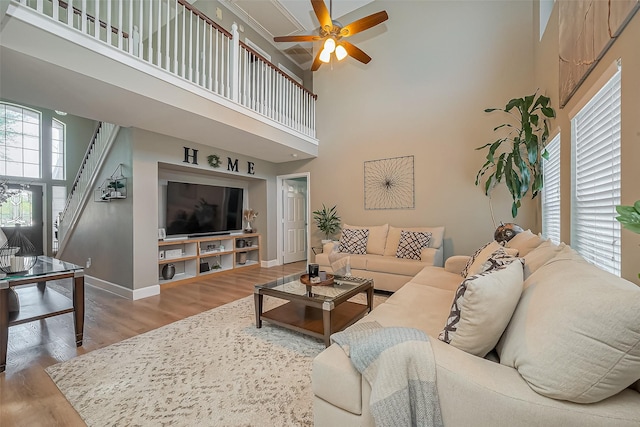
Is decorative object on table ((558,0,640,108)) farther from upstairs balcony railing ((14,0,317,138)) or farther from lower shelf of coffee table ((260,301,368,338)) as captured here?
upstairs balcony railing ((14,0,317,138))

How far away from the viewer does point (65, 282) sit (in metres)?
4.38

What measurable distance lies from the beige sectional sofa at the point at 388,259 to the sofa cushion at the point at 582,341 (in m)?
2.28

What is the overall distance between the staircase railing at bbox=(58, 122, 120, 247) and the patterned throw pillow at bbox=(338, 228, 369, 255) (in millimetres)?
3758

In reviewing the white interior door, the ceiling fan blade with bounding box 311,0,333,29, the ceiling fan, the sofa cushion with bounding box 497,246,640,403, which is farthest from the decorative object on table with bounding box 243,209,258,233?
the sofa cushion with bounding box 497,246,640,403

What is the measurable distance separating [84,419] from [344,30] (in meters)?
3.90

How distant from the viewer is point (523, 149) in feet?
11.7

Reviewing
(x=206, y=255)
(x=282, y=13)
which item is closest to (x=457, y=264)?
(x=206, y=255)

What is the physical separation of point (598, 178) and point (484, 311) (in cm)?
130

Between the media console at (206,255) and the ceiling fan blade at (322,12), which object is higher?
the ceiling fan blade at (322,12)

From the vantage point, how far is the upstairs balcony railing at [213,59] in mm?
3131

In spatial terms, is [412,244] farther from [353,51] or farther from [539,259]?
[353,51]

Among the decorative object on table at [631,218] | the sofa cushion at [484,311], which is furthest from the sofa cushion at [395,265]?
the decorative object on table at [631,218]

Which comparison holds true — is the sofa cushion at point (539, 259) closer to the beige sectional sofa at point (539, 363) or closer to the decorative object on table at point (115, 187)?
the beige sectional sofa at point (539, 363)

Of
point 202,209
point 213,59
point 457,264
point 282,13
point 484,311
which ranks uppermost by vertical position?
point 282,13
